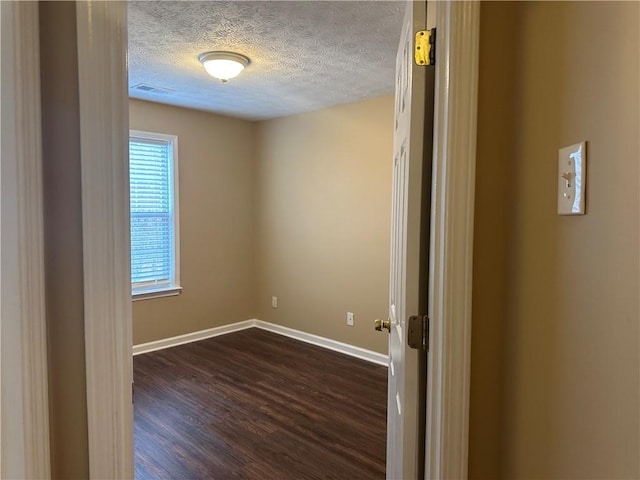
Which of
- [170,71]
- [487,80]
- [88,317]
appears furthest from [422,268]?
[170,71]

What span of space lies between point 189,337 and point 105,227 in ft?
12.2

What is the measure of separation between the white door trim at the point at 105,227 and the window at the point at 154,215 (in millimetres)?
3204

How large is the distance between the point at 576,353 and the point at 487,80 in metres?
0.65

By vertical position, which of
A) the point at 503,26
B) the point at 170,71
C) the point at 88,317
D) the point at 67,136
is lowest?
the point at 88,317

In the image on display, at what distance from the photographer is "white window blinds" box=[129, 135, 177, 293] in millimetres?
3953

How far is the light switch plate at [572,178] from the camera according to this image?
2.64 feet

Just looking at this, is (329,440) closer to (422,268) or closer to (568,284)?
(422,268)

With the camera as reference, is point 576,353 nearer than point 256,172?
Yes

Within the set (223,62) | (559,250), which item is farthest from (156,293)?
(559,250)

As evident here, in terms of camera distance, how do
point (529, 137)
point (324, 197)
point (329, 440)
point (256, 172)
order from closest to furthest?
point (529, 137)
point (329, 440)
point (324, 197)
point (256, 172)

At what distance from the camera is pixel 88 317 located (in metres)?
0.92

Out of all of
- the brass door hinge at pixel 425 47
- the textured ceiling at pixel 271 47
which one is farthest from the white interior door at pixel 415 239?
the textured ceiling at pixel 271 47

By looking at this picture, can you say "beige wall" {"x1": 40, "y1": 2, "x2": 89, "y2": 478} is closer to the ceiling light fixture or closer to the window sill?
the ceiling light fixture

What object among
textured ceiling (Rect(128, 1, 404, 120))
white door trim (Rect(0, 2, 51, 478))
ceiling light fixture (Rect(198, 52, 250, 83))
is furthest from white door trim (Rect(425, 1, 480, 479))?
ceiling light fixture (Rect(198, 52, 250, 83))
